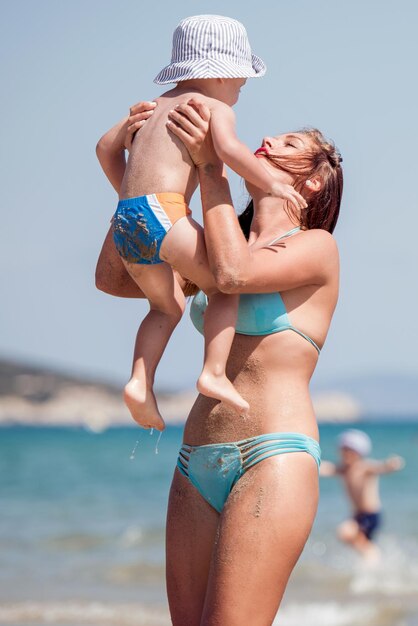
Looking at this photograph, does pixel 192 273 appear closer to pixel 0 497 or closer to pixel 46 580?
pixel 46 580

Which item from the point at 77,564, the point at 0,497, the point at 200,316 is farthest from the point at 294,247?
the point at 0,497

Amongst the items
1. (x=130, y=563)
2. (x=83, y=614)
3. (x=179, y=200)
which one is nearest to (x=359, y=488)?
(x=130, y=563)

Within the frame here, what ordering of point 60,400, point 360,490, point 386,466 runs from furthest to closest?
point 60,400
point 360,490
point 386,466

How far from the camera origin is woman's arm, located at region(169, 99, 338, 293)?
291cm

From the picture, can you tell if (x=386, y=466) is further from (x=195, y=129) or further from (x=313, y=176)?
(x=195, y=129)

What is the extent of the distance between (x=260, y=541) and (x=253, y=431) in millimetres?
307

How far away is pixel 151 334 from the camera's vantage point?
3.27 metres

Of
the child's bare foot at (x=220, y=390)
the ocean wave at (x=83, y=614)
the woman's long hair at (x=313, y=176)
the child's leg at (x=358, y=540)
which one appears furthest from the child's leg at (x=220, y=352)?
the child's leg at (x=358, y=540)

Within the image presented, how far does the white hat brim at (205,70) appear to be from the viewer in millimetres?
3211

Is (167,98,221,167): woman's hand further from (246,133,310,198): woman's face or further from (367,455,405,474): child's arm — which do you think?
(367,455,405,474): child's arm

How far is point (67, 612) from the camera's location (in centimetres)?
895

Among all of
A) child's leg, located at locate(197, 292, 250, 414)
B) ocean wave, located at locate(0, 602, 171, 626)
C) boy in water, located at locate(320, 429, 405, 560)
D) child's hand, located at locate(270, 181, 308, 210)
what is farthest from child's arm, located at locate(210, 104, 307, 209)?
boy in water, located at locate(320, 429, 405, 560)

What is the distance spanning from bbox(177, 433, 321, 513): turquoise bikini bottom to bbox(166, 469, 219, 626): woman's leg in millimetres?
39

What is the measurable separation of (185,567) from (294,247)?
97 centimetres
